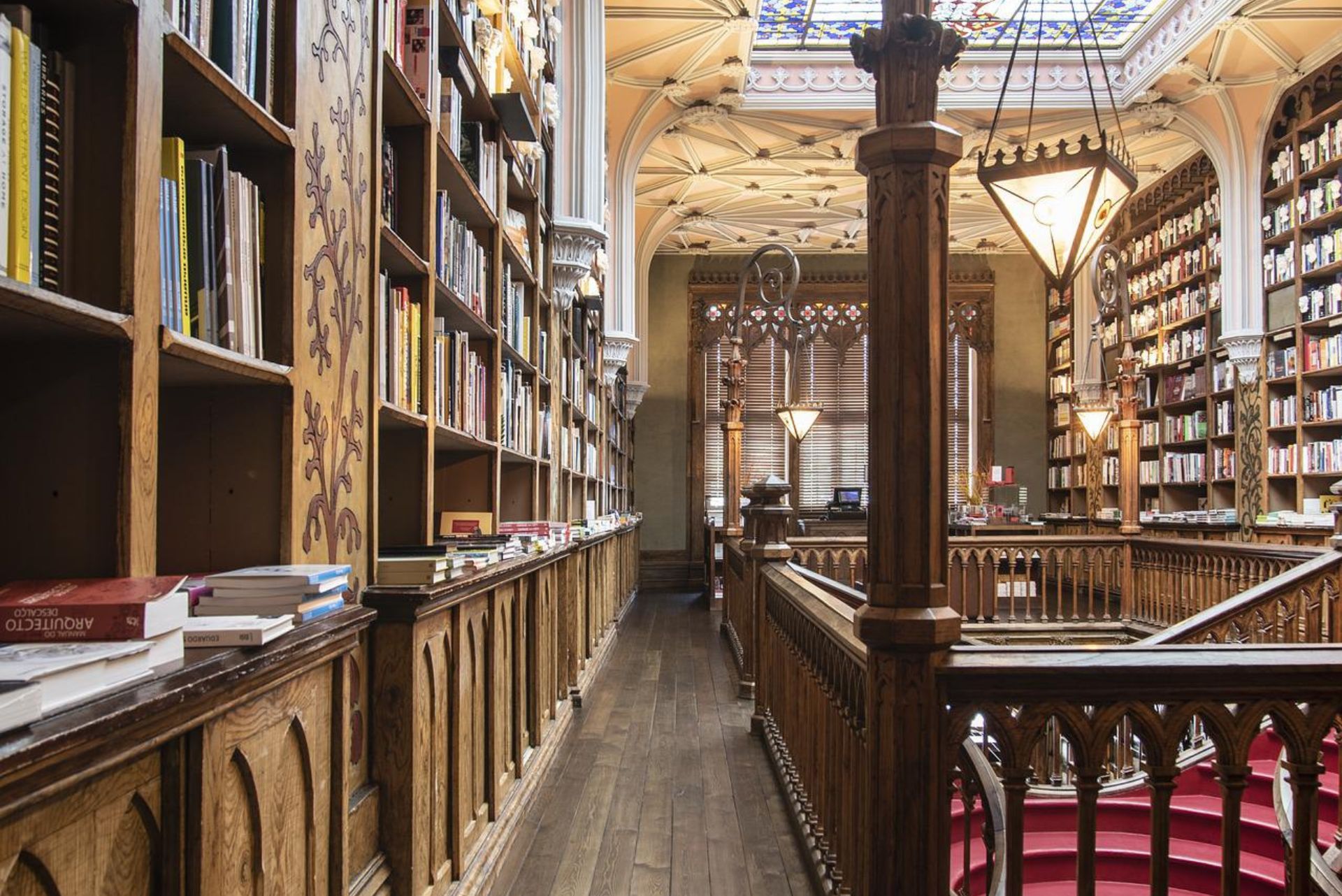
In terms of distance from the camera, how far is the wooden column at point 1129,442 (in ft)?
27.9

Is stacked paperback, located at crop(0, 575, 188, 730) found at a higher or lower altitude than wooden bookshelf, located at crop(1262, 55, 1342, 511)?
lower

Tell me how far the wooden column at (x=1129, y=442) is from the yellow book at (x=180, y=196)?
8.30 m

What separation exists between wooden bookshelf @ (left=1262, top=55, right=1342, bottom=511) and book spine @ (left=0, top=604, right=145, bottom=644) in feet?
29.3

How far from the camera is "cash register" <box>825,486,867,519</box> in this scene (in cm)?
1199

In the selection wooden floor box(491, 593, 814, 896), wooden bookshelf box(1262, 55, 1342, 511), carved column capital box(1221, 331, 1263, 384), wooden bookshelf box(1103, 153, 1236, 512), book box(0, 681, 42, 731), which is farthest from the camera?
wooden bookshelf box(1103, 153, 1236, 512)

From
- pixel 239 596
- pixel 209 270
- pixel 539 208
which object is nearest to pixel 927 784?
pixel 239 596

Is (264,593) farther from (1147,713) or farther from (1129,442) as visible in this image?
(1129,442)

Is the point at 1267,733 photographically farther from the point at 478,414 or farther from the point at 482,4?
the point at 482,4

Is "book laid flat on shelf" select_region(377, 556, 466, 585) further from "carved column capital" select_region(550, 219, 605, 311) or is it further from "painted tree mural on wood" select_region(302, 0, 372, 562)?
"carved column capital" select_region(550, 219, 605, 311)

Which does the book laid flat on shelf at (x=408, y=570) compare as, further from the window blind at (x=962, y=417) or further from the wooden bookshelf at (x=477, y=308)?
the window blind at (x=962, y=417)

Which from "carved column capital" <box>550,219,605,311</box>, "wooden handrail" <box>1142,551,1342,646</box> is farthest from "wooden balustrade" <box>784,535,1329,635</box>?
"carved column capital" <box>550,219,605,311</box>

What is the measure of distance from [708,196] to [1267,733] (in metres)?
9.34

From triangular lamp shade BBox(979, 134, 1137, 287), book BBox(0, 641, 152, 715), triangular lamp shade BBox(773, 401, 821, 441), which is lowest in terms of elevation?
book BBox(0, 641, 152, 715)

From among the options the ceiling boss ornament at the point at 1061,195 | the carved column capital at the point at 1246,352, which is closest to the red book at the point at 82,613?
the ceiling boss ornament at the point at 1061,195
